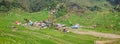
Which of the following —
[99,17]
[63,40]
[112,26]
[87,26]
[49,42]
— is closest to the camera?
[49,42]

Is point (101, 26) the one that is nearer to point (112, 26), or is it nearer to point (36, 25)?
point (112, 26)

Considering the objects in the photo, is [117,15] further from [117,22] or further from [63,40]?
[63,40]

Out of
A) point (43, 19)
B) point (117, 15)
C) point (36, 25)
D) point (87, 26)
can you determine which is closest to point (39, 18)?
point (43, 19)

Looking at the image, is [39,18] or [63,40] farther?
[39,18]

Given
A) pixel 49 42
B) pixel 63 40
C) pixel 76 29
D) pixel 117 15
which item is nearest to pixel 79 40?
pixel 63 40

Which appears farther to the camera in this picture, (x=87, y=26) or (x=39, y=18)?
(x=39, y=18)

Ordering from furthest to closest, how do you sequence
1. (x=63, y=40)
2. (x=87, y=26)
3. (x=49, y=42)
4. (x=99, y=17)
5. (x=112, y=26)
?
(x=99, y=17)
(x=87, y=26)
(x=112, y=26)
(x=63, y=40)
(x=49, y=42)

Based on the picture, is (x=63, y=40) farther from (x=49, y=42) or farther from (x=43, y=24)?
(x=43, y=24)

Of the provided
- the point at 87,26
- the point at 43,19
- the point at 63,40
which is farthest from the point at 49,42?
the point at 43,19
